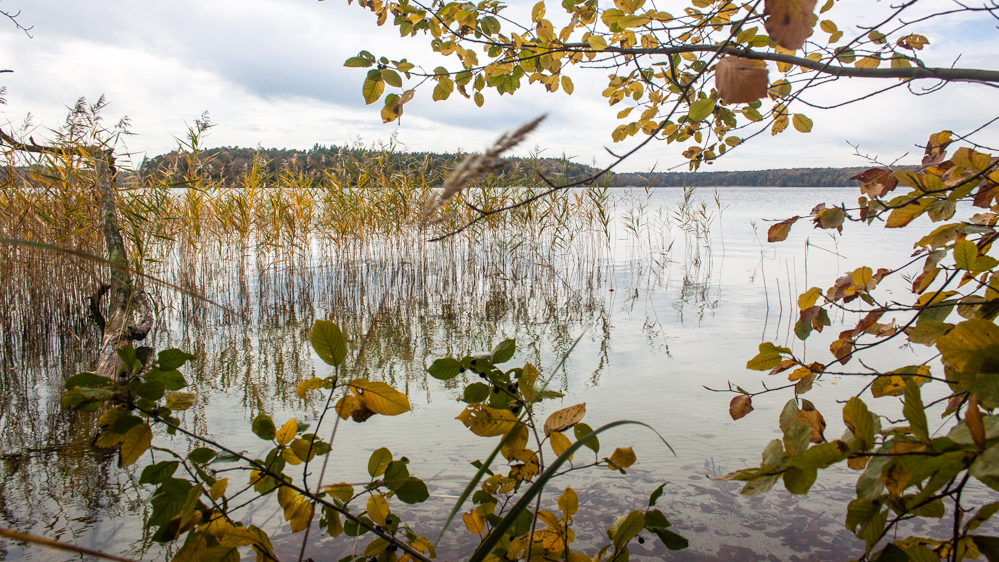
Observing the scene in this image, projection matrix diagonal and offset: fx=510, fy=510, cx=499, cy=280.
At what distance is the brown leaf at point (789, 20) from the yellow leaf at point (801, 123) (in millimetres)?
1091

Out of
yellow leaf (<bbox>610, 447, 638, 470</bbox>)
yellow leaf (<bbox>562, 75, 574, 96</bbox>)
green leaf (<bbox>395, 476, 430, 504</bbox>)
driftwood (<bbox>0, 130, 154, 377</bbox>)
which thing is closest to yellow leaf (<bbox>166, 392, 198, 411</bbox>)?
green leaf (<bbox>395, 476, 430, 504</bbox>)

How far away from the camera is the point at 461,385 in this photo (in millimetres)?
3301

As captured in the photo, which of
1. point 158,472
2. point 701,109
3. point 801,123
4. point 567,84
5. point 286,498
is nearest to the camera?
point 158,472

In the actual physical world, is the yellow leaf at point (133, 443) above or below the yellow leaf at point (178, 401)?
below

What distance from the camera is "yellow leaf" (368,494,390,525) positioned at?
96 cm

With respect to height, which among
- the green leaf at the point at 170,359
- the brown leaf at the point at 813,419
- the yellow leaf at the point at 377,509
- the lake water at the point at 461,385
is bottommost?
the lake water at the point at 461,385

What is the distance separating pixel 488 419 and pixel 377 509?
0.31 metres

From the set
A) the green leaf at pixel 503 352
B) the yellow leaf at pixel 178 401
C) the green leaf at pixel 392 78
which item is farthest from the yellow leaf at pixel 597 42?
the yellow leaf at pixel 178 401

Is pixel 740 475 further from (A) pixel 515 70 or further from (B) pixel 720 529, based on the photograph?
(B) pixel 720 529

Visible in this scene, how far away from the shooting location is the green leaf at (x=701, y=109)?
1.08 meters

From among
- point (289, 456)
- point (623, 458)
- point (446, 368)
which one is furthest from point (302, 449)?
point (623, 458)

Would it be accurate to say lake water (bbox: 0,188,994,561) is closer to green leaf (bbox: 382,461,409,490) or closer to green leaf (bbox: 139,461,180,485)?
green leaf (bbox: 382,461,409,490)

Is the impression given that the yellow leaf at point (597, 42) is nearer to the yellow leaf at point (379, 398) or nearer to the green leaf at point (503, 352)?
the green leaf at point (503, 352)

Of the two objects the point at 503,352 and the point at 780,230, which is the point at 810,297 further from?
the point at 503,352
